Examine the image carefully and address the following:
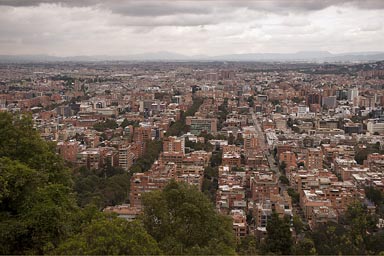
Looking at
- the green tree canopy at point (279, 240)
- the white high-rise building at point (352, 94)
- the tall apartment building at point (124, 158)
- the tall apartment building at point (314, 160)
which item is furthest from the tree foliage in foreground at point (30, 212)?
the white high-rise building at point (352, 94)

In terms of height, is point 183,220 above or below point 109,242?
below

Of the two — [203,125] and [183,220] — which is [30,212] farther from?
[203,125]

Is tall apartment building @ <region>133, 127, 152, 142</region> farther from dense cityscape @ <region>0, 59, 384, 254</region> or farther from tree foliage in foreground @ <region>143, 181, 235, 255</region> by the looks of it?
tree foliage in foreground @ <region>143, 181, 235, 255</region>

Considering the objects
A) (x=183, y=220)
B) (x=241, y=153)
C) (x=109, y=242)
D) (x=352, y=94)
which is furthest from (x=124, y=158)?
(x=352, y=94)

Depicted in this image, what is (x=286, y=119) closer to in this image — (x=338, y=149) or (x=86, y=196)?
(x=338, y=149)

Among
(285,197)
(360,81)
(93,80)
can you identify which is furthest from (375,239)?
(93,80)

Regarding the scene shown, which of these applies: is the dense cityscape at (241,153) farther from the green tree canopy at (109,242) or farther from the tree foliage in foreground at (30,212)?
the green tree canopy at (109,242)
